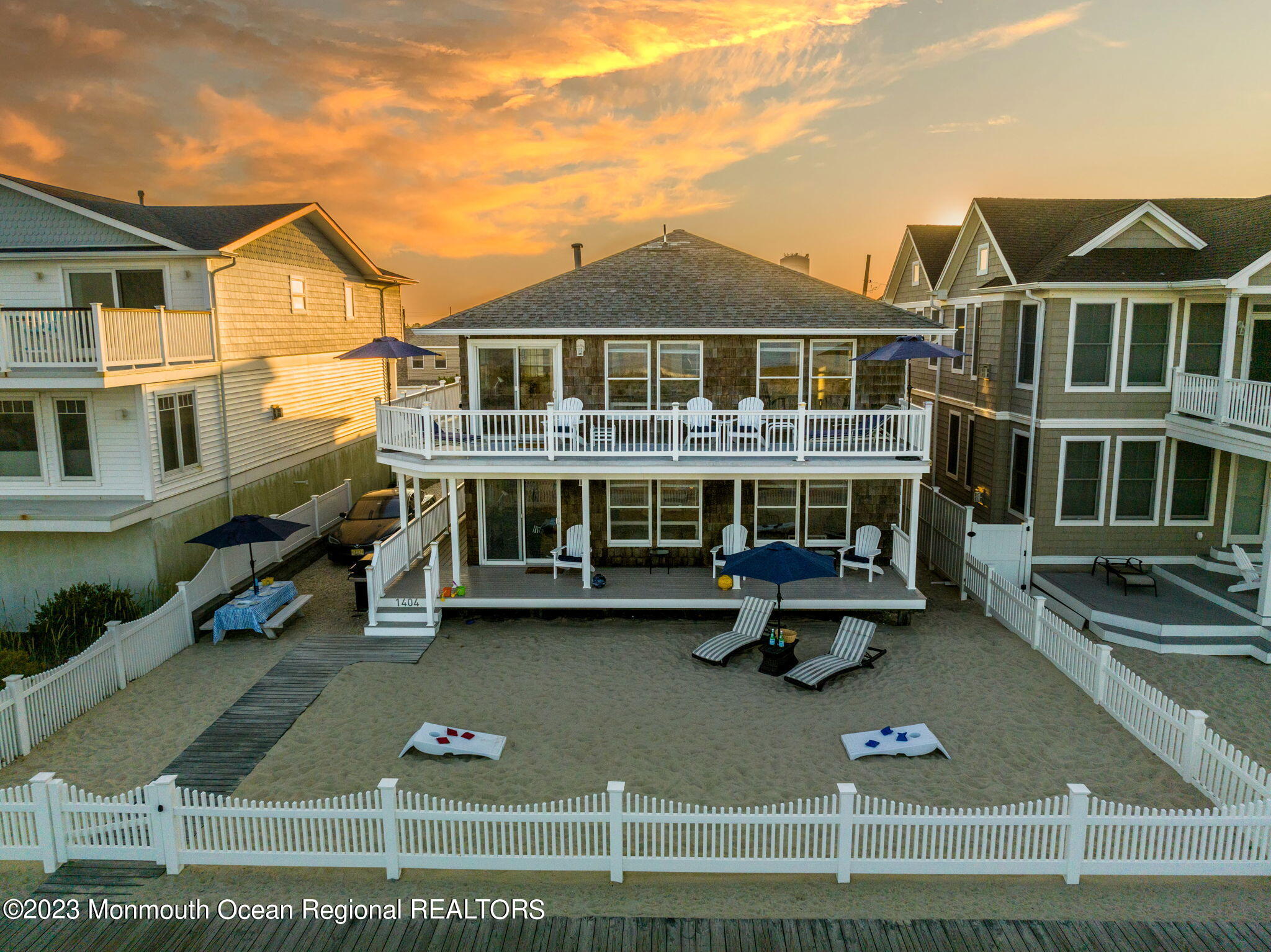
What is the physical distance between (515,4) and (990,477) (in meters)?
16.5

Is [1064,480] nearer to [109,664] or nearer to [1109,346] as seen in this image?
[1109,346]

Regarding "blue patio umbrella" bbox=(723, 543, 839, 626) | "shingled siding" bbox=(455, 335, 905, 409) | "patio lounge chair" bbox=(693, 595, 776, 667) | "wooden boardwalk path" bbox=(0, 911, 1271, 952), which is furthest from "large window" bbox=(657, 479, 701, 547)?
"wooden boardwalk path" bbox=(0, 911, 1271, 952)

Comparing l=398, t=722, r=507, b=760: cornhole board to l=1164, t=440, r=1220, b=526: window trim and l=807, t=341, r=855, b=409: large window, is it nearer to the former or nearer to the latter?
l=807, t=341, r=855, b=409: large window

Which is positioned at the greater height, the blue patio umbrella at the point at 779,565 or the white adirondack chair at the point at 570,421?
the white adirondack chair at the point at 570,421

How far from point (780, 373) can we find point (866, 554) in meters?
4.27

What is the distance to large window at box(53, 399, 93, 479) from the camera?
14.8 meters

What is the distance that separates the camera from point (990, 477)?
19.1 meters

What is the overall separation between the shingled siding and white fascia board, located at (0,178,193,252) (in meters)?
6.78

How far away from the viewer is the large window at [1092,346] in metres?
16.8

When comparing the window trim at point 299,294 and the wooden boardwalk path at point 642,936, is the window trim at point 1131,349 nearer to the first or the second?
the wooden boardwalk path at point 642,936

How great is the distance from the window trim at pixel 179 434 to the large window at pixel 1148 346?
806 inches

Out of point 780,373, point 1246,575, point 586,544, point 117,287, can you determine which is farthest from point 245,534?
point 1246,575

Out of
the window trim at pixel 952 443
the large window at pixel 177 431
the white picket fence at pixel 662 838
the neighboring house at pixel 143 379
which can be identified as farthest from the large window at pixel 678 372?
the white picket fence at pixel 662 838

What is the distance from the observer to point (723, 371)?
1641 cm
